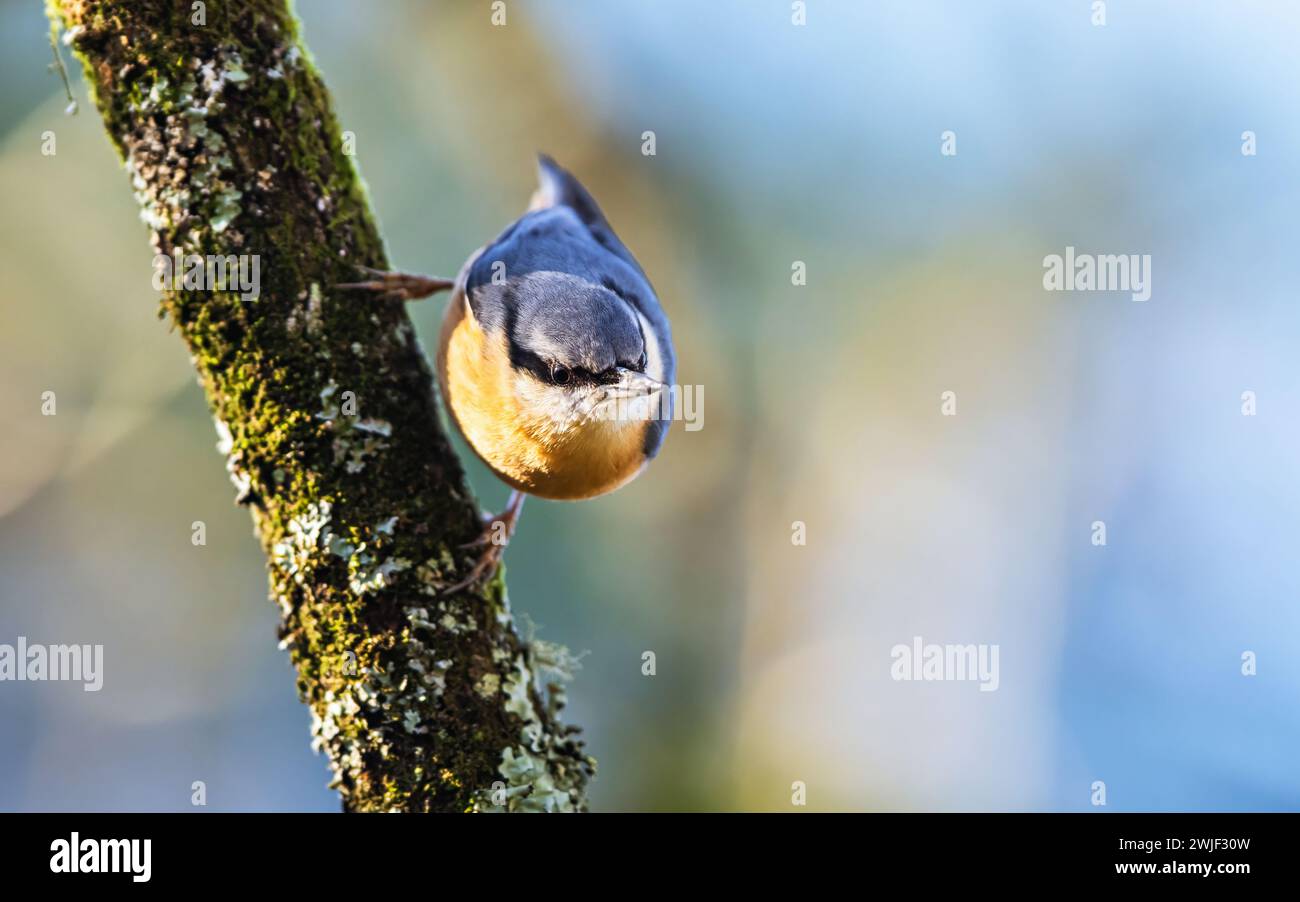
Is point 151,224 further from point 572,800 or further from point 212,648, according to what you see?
point 212,648

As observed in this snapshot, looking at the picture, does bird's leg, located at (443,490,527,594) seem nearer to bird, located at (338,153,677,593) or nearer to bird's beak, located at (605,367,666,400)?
bird, located at (338,153,677,593)

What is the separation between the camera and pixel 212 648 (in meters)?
5.45

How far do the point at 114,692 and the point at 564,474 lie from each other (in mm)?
3789

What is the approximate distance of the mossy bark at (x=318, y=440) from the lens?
2236mm

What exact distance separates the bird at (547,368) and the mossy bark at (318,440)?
0.15 m

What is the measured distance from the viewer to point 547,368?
2721mm

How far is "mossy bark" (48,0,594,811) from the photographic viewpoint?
7.34ft

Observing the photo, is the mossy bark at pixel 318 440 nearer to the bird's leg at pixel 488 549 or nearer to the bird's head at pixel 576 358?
the bird's leg at pixel 488 549

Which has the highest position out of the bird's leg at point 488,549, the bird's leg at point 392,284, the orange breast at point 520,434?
the bird's leg at point 392,284

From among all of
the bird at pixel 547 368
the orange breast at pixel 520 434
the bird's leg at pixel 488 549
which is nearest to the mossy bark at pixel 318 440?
the bird's leg at pixel 488 549

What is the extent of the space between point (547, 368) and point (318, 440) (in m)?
0.65

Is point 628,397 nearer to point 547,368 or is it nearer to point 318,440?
point 547,368
